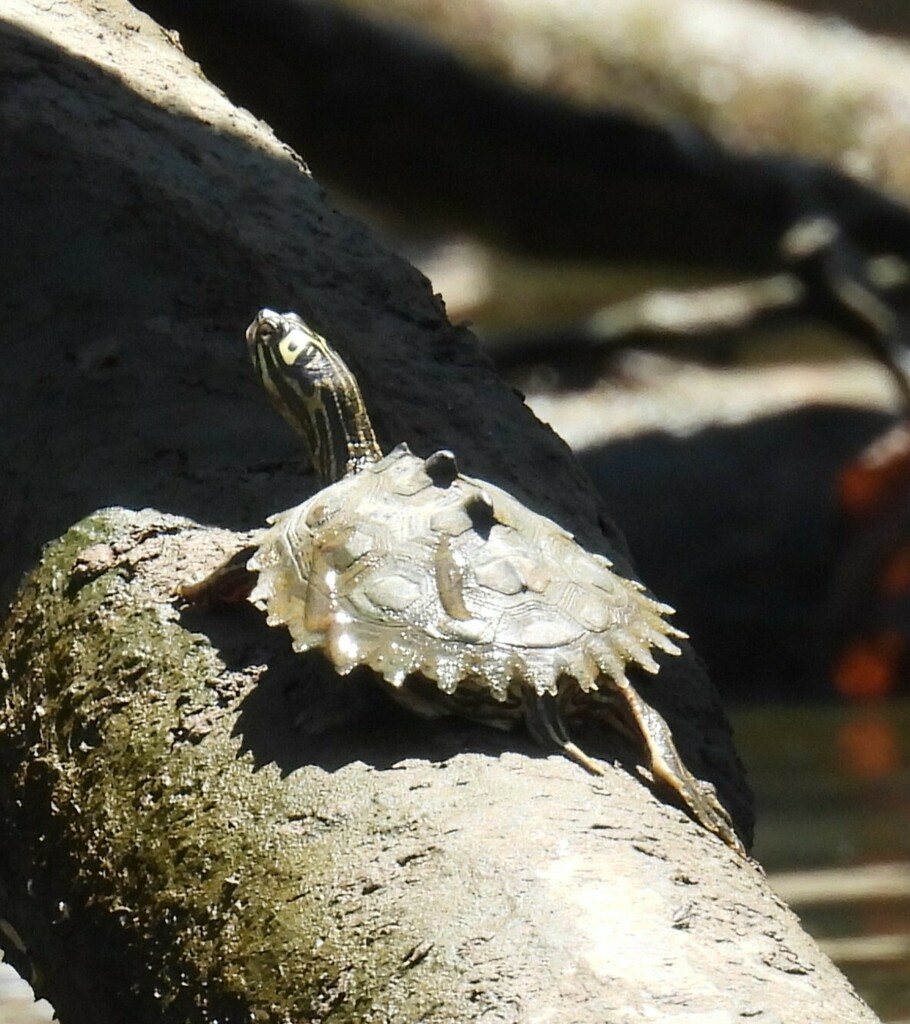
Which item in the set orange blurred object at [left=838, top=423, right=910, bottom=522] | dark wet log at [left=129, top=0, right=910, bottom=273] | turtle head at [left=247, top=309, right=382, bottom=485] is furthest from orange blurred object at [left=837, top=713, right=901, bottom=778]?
turtle head at [left=247, top=309, right=382, bottom=485]

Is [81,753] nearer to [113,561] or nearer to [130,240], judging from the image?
[113,561]

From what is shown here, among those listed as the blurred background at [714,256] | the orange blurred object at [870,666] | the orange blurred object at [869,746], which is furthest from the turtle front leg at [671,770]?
the orange blurred object at [870,666]

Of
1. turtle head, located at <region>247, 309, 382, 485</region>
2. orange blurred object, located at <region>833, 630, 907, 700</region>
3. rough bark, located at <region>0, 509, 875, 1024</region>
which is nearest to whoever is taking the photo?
rough bark, located at <region>0, 509, 875, 1024</region>

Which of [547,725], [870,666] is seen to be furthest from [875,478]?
[547,725]

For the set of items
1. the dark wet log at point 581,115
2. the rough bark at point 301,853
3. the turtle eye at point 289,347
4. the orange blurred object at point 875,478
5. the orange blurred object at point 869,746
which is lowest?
the orange blurred object at point 869,746

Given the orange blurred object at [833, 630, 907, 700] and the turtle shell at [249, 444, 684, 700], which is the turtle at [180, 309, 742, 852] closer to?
the turtle shell at [249, 444, 684, 700]

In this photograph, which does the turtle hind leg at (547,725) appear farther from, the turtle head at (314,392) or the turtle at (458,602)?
the turtle head at (314,392)

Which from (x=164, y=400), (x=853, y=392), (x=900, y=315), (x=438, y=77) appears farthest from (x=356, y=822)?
(x=853, y=392)
